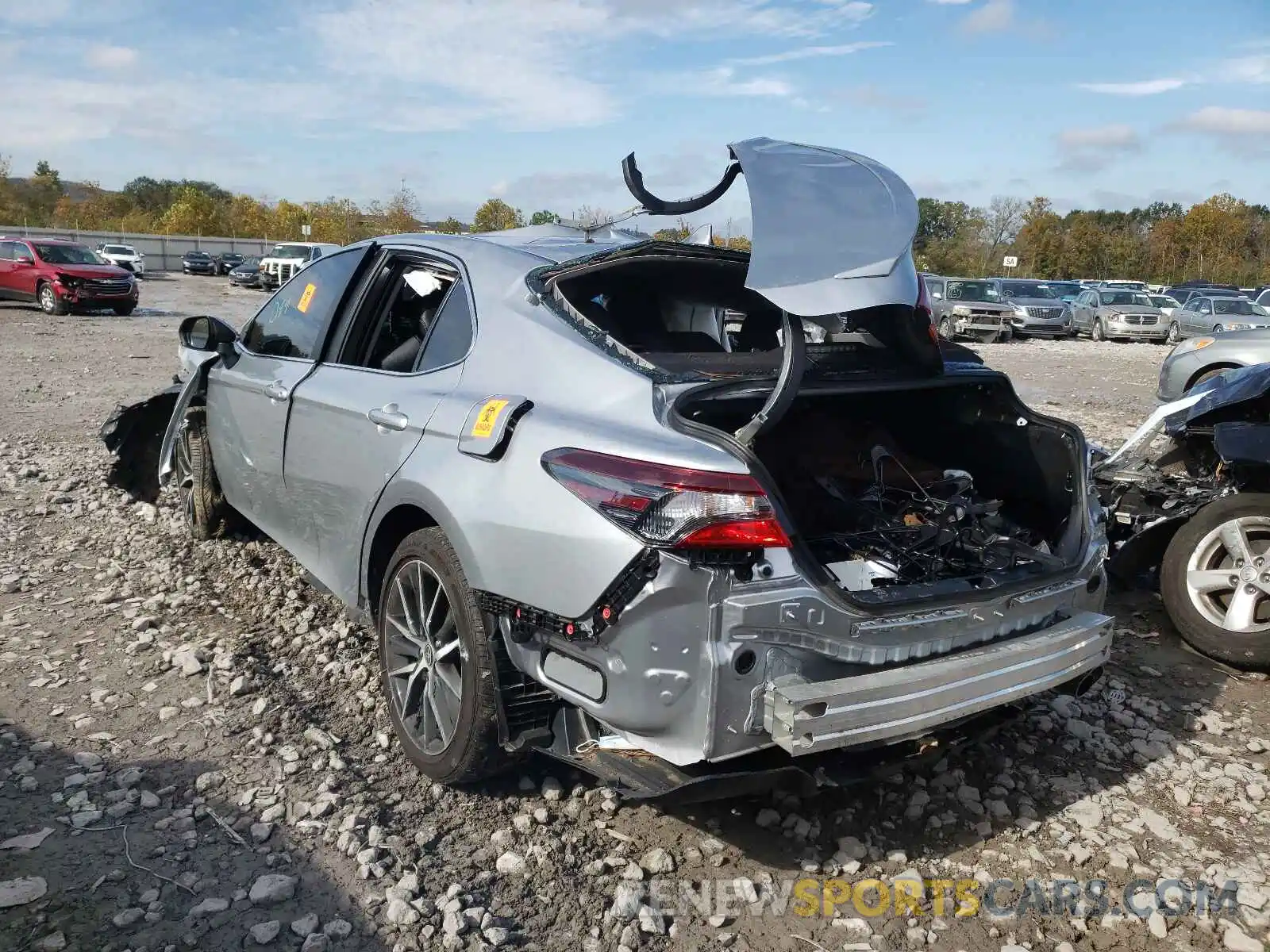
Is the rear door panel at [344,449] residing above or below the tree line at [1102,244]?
below

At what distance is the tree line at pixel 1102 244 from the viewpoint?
6075 centimetres

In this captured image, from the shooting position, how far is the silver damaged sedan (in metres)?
2.41

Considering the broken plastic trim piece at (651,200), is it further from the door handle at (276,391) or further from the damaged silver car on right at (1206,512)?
the damaged silver car on right at (1206,512)

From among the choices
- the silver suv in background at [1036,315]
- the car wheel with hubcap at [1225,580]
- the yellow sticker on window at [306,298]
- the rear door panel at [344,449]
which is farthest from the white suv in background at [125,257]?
the car wheel with hubcap at [1225,580]

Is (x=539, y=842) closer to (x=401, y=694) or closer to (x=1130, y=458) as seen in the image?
(x=401, y=694)

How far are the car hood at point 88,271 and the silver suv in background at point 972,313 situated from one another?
19719mm

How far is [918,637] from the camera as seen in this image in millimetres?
2643

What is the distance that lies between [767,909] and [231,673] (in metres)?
2.38

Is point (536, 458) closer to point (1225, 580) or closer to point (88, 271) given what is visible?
point (1225, 580)

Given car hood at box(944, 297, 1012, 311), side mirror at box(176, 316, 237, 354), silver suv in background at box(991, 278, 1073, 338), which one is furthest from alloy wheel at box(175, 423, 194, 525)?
silver suv in background at box(991, 278, 1073, 338)

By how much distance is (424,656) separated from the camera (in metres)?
3.21

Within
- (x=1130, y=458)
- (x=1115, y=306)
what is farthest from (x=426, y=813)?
(x=1115, y=306)

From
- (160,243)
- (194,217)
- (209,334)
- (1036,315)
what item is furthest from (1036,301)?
(194,217)

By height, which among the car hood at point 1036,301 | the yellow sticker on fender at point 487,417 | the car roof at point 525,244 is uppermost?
the car roof at point 525,244
